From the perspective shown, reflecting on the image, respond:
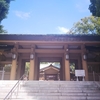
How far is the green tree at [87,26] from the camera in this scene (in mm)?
22969

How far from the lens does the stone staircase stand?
595 cm

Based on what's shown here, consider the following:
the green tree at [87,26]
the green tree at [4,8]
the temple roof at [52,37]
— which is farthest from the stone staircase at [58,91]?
the green tree at [87,26]

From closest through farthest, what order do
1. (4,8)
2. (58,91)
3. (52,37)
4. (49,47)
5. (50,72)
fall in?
(58,91), (52,37), (49,47), (4,8), (50,72)

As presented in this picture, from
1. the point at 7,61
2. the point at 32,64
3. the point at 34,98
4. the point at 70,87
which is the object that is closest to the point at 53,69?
the point at 7,61

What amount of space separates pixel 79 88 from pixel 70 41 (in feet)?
15.4

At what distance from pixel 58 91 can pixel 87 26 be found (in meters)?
19.3

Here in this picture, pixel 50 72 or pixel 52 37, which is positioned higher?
pixel 52 37

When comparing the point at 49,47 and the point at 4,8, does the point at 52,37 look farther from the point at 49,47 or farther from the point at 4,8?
the point at 4,8

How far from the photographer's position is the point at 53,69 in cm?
1928

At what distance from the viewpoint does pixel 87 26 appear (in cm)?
2345

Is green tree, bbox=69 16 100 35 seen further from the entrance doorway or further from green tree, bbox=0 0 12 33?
green tree, bbox=0 0 12 33

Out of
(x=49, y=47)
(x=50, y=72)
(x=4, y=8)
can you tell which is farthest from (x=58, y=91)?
(x=50, y=72)

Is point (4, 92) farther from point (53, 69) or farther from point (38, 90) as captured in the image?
point (53, 69)

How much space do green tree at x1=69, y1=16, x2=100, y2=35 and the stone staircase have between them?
1728cm
